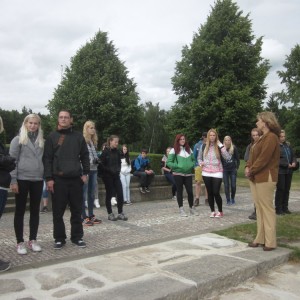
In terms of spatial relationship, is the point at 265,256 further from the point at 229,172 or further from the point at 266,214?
the point at 229,172

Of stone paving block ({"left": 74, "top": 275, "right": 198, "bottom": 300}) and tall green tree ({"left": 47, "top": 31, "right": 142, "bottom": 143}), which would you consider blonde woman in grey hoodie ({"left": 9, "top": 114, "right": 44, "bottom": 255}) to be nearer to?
stone paving block ({"left": 74, "top": 275, "right": 198, "bottom": 300})

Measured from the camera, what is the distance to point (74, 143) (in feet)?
18.5

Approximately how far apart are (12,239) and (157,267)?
2880mm

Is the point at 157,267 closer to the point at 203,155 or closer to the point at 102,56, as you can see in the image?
the point at 203,155

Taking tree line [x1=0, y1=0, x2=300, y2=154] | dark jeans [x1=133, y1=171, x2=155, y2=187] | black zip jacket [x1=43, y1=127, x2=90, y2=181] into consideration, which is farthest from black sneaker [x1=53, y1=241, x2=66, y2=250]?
tree line [x1=0, y1=0, x2=300, y2=154]

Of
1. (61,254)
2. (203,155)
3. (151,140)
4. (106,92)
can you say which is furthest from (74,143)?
(151,140)

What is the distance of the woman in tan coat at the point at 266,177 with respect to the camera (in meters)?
5.40

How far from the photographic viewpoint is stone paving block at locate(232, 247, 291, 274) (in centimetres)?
477

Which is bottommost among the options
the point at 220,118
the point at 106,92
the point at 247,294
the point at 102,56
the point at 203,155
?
the point at 247,294

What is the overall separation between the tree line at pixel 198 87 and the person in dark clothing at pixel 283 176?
17425 mm

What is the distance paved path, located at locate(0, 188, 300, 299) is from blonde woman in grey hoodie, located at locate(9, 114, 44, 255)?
33cm

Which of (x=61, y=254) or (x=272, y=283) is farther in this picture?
(x=61, y=254)

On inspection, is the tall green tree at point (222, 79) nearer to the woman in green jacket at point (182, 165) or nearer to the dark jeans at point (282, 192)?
the dark jeans at point (282, 192)

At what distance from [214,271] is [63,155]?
8.73ft
